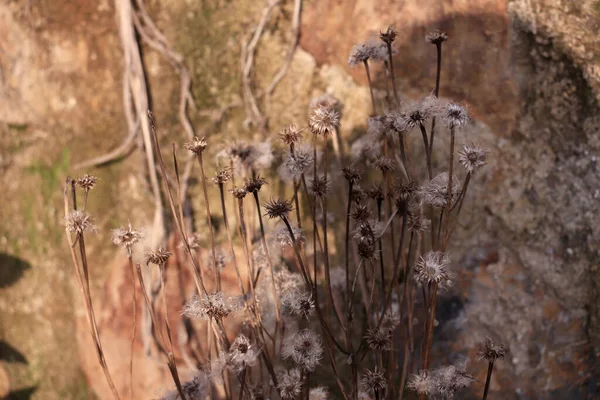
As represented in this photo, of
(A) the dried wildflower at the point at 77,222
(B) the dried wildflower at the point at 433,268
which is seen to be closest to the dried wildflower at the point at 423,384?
(B) the dried wildflower at the point at 433,268

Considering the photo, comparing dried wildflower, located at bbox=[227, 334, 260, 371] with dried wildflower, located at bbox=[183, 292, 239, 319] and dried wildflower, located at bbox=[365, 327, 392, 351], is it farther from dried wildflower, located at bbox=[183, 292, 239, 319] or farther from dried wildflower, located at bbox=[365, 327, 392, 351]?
dried wildflower, located at bbox=[365, 327, 392, 351]

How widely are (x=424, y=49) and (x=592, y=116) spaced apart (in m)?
0.54

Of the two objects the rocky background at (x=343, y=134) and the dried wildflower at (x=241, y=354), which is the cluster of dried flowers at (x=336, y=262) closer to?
the dried wildflower at (x=241, y=354)

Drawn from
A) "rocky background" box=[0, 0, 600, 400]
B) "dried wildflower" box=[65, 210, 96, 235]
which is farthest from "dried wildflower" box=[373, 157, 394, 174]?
"dried wildflower" box=[65, 210, 96, 235]

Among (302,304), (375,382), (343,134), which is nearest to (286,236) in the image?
(302,304)

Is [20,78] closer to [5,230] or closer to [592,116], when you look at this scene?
[5,230]

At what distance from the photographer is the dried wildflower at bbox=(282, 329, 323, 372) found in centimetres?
135

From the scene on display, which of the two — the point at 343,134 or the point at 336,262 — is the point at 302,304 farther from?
the point at 343,134

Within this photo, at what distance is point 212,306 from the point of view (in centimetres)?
128

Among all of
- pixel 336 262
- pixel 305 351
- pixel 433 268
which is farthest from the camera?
pixel 336 262

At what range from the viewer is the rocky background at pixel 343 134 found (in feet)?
5.74

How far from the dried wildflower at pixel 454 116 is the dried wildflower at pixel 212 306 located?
0.64 meters

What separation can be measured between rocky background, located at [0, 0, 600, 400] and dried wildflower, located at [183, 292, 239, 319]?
74 cm

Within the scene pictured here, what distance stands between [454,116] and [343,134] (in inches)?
26.0
